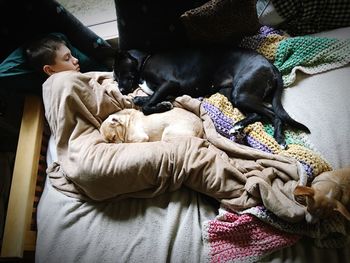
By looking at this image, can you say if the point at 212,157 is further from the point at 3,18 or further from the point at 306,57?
the point at 3,18

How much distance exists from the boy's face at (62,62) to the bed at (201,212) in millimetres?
164

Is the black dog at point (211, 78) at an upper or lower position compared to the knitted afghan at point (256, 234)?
upper

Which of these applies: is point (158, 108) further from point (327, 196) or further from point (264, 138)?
point (327, 196)

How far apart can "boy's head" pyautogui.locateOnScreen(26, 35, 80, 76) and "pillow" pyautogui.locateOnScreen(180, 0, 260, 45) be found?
59 centimetres

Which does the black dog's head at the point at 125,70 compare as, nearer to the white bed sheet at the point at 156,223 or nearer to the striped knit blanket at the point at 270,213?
the striped knit blanket at the point at 270,213

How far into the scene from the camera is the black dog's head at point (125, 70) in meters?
1.50

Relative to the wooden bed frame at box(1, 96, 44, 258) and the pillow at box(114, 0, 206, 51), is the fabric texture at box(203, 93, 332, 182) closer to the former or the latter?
the pillow at box(114, 0, 206, 51)

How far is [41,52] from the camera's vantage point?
4.56 feet

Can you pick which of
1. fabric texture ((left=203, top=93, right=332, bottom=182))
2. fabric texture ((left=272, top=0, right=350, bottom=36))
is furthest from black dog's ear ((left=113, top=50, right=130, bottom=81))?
fabric texture ((left=272, top=0, right=350, bottom=36))

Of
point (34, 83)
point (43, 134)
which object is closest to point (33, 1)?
point (34, 83)

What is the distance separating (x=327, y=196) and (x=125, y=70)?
1.05 metres

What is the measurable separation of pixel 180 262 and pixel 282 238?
0.33 m

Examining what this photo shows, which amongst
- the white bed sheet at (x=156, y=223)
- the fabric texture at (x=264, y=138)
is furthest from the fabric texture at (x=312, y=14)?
the fabric texture at (x=264, y=138)

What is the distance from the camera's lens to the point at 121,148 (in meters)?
1.10
